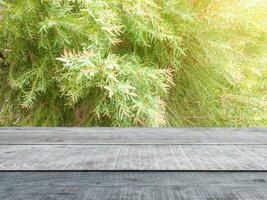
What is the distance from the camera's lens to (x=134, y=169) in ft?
1.73

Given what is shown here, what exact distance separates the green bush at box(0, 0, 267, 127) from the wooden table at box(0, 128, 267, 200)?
36.1 inches

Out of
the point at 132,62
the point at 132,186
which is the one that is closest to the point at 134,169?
the point at 132,186

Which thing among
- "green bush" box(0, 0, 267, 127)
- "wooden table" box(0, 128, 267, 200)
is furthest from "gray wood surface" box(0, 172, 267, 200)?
"green bush" box(0, 0, 267, 127)

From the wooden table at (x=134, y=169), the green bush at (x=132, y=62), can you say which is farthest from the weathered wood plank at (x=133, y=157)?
the green bush at (x=132, y=62)

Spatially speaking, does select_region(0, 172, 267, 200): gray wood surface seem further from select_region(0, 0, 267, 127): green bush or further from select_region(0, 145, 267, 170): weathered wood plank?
select_region(0, 0, 267, 127): green bush

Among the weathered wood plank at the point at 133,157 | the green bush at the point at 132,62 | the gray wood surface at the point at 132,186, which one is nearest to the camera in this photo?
the gray wood surface at the point at 132,186

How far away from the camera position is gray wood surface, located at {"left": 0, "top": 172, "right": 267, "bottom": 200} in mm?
407

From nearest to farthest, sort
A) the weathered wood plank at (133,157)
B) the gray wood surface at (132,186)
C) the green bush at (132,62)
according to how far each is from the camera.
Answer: the gray wood surface at (132,186) → the weathered wood plank at (133,157) → the green bush at (132,62)

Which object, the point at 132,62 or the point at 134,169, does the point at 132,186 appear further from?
the point at 132,62

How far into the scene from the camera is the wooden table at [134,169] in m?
0.42

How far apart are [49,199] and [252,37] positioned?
224 centimetres

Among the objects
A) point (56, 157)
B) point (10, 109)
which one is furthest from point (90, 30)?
point (56, 157)

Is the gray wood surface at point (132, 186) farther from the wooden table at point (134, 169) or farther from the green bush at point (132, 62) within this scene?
the green bush at point (132, 62)

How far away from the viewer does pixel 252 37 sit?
7.97ft
